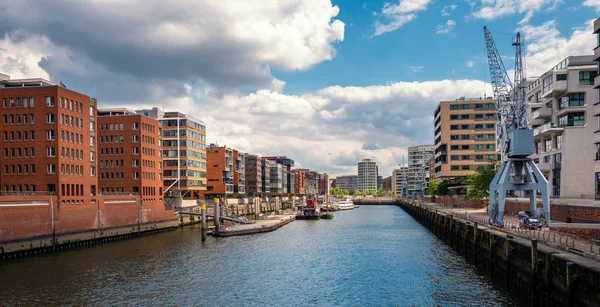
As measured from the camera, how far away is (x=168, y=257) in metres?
66.8

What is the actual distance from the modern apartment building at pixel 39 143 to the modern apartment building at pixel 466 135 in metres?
135

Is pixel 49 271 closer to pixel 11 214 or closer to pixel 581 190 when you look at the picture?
pixel 11 214

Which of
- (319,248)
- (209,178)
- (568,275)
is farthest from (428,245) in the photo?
(209,178)

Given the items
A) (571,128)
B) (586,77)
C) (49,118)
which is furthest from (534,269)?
(49,118)

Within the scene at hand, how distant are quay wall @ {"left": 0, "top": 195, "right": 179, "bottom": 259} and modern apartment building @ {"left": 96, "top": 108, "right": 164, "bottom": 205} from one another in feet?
32.8

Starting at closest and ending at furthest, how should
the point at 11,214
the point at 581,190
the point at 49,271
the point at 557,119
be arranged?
the point at 49,271 → the point at 11,214 → the point at 581,190 → the point at 557,119

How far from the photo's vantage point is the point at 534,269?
3656 centimetres

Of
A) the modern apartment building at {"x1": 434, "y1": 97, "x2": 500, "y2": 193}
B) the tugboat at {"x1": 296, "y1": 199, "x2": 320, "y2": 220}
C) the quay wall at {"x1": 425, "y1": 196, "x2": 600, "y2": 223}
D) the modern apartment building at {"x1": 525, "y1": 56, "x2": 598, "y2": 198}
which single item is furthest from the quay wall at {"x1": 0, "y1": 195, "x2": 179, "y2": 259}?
the modern apartment building at {"x1": 434, "y1": 97, "x2": 500, "y2": 193}

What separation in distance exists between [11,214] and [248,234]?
4467cm

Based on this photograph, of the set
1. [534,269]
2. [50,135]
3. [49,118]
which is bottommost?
[534,269]

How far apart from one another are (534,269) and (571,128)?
230ft

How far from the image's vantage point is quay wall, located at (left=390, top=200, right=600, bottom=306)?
29108 mm

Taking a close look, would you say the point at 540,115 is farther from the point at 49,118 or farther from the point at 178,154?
the point at 178,154

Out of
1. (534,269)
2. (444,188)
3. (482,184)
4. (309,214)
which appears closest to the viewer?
(534,269)
